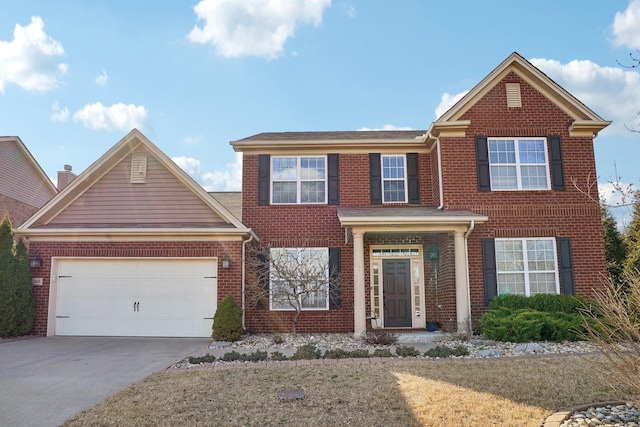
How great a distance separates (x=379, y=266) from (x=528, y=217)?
4.12 meters

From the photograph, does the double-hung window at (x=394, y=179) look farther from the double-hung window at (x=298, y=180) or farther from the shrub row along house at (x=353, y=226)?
the double-hung window at (x=298, y=180)

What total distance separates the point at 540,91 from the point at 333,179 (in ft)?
20.1

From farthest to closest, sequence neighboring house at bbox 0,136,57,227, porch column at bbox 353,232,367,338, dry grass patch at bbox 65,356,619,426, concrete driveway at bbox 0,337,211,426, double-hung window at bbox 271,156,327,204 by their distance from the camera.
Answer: neighboring house at bbox 0,136,57,227, double-hung window at bbox 271,156,327,204, porch column at bbox 353,232,367,338, concrete driveway at bbox 0,337,211,426, dry grass patch at bbox 65,356,619,426

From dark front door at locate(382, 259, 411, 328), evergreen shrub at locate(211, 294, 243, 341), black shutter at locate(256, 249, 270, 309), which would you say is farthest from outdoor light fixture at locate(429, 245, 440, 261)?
evergreen shrub at locate(211, 294, 243, 341)

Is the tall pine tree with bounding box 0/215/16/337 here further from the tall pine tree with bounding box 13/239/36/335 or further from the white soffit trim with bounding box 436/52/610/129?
the white soffit trim with bounding box 436/52/610/129

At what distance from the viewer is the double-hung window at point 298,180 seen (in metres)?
13.3

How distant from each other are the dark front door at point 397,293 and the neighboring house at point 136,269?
157 inches

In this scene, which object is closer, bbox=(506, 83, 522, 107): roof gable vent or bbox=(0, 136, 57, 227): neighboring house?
bbox=(506, 83, 522, 107): roof gable vent

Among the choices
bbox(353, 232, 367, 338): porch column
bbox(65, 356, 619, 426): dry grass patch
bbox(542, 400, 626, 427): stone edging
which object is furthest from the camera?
bbox(353, 232, 367, 338): porch column

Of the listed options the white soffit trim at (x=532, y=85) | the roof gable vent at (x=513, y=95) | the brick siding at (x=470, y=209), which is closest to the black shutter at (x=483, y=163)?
the brick siding at (x=470, y=209)

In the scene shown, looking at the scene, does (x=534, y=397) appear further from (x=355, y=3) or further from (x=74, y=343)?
(x=74, y=343)

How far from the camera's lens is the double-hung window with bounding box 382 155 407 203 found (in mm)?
13422

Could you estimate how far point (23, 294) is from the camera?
1157cm

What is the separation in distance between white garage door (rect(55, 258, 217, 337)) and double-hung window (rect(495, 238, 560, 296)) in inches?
292
